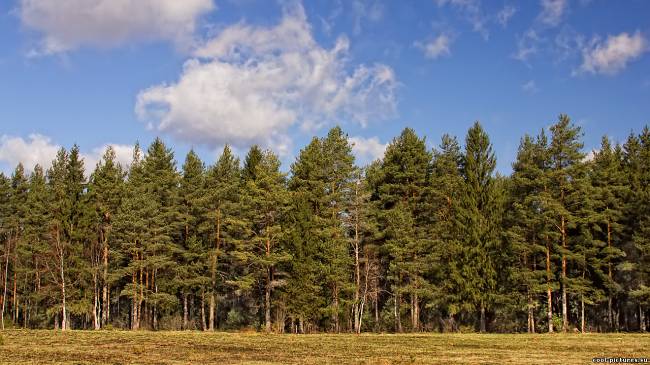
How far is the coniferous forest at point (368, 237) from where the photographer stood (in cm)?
5038

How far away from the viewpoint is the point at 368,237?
55.3m

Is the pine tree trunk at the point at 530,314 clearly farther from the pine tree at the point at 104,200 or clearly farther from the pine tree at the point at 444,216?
the pine tree at the point at 104,200

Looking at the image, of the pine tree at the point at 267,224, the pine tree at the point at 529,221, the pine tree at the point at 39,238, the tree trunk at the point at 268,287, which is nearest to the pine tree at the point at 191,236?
the pine tree at the point at 267,224

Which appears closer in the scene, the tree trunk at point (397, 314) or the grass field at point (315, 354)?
the grass field at point (315, 354)

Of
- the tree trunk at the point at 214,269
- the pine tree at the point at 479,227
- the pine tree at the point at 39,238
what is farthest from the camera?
the pine tree at the point at 39,238

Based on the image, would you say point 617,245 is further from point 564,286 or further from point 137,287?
point 137,287

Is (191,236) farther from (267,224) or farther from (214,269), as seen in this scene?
(267,224)

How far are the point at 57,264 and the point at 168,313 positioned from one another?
13161 mm

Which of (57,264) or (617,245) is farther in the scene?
(57,264)

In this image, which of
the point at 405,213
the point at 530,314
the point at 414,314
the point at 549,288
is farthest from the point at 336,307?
the point at 549,288

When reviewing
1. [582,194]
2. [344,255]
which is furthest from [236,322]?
[582,194]

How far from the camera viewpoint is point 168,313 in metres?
64.1

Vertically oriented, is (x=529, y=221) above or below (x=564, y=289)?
above

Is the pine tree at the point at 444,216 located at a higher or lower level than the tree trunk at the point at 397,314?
higher
